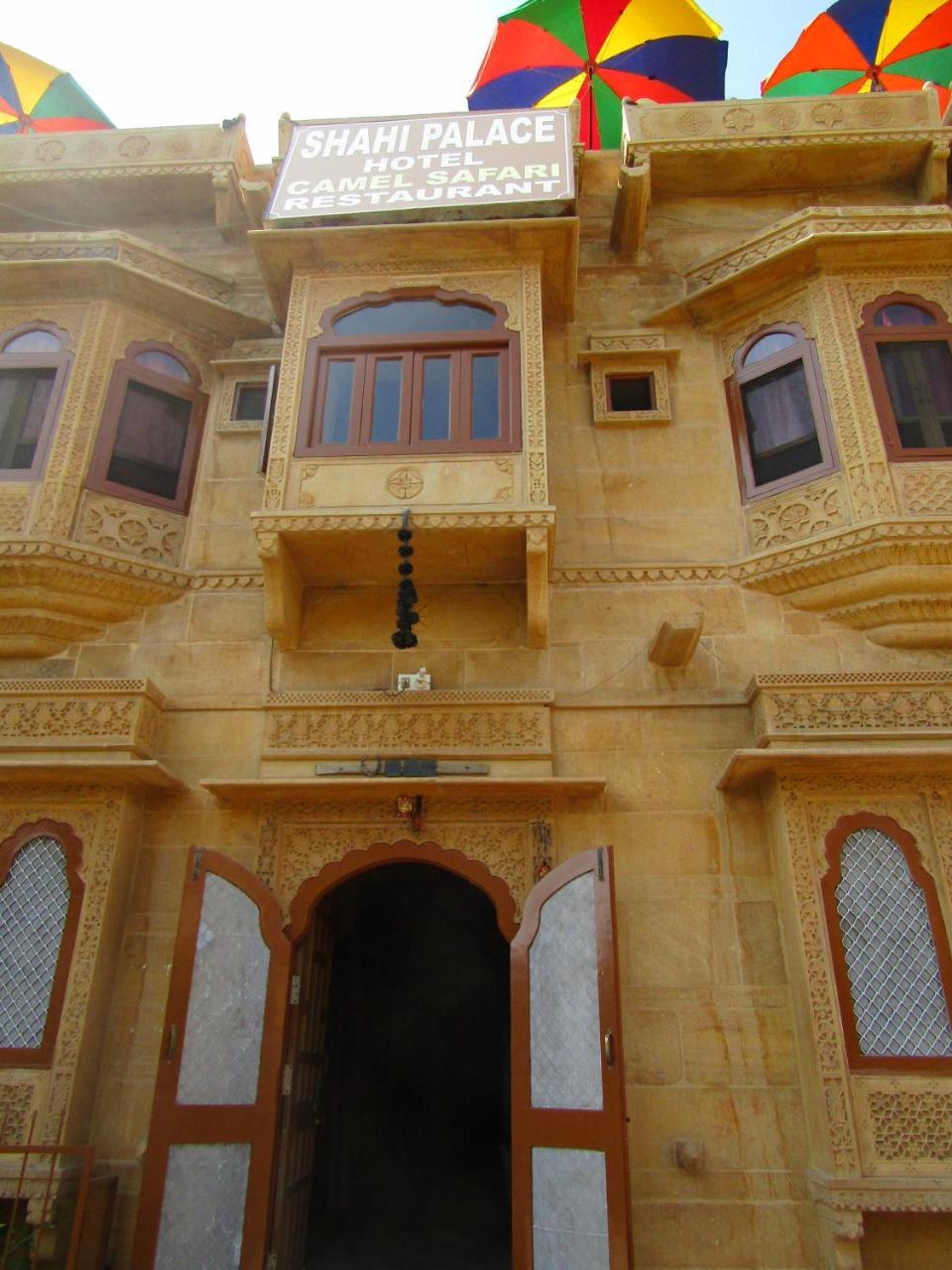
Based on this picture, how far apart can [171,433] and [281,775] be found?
339 cm

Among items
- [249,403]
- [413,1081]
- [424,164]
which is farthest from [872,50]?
[413,1081]

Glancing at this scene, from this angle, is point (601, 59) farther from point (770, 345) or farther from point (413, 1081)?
point (413, 1081)

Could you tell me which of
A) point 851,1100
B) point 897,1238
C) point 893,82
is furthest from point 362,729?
point 893,82

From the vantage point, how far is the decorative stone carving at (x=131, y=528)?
674cm

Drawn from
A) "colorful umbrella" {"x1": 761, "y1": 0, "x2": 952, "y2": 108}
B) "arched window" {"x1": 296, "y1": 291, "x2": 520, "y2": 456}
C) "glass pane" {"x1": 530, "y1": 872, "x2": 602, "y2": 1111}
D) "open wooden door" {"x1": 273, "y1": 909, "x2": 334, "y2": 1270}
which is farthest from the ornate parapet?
"colorful umbrella" {"x1": 761, "y1": 0, "x2": 952, "y2": 108}

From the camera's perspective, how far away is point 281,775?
20.0 ft

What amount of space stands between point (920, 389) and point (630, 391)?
2.37 m

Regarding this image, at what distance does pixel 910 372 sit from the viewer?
22.8ft

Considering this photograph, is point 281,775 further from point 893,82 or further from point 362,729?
point 893,82

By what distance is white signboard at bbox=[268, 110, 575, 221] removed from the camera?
24.3 feet

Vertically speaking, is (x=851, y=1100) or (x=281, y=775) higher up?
(x=281, y=775)

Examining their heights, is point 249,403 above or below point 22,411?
above

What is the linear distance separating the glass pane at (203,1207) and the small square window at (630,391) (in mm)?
6364

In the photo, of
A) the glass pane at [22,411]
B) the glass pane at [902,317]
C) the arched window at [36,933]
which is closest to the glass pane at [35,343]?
the glass pane at [22,411]
